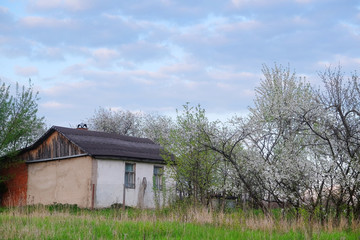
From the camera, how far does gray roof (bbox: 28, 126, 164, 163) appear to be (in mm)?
24609

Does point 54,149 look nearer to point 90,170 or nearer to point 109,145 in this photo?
point 109,145

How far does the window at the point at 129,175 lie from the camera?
25372 mm

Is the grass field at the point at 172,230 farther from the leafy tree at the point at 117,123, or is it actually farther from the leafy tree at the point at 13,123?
the leafy tree at the point at 117,123

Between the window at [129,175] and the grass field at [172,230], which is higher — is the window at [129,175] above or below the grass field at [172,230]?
above

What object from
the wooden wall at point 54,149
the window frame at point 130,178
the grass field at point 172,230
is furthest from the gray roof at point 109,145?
the grass field at point 172,230

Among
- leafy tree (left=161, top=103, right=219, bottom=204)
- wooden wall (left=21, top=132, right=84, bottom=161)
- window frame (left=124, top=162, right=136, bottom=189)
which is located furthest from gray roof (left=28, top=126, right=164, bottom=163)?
leafy tree (left=161, top=103, right=219, bottom=204)

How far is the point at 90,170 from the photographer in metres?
24.0

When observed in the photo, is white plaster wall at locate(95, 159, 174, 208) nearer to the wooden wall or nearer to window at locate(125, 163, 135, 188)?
window at locate(125, 163, 135, 188)

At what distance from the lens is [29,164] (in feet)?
95.8

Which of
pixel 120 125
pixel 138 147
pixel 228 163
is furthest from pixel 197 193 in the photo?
pixel 120 125

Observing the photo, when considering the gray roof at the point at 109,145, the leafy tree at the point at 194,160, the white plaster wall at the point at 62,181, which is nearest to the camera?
the leafy tree at the point at 194,160

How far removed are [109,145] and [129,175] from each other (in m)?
2.21

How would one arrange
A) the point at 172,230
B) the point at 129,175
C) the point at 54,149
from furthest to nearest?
1. the point at 54,149
2. the point at 129,175
3. the point at 172,230

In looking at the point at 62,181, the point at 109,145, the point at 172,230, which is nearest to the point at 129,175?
the point at 109,145
